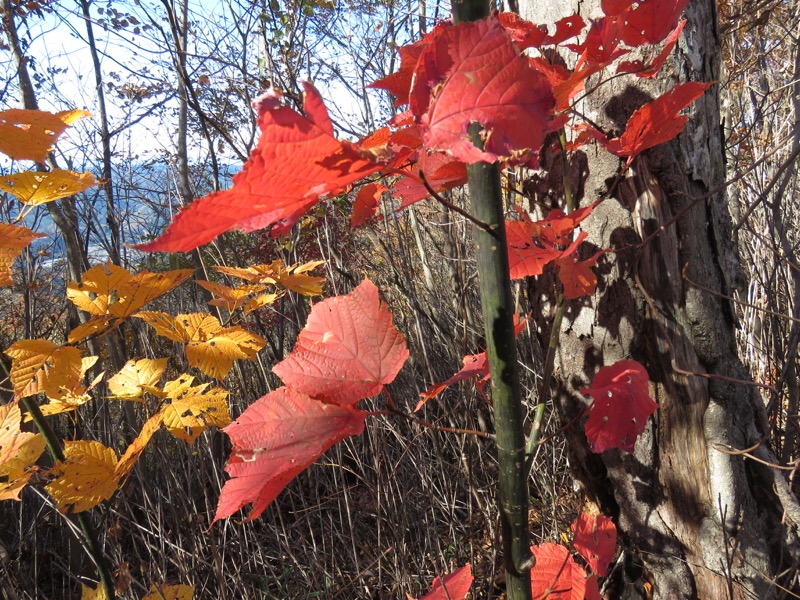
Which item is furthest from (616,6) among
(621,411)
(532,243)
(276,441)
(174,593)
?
(174,593)

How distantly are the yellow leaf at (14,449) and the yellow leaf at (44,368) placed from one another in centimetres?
4

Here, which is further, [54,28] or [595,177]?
[54,28]

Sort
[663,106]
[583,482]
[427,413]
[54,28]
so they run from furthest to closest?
[54,28] < [427,413] < [583,482] < [663,106]

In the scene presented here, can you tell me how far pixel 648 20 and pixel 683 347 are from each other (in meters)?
0.61

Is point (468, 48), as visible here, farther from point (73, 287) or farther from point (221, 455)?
point (221, 455)

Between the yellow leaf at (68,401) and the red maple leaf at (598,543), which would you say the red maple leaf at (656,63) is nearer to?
the red maple leaf at (598,543)

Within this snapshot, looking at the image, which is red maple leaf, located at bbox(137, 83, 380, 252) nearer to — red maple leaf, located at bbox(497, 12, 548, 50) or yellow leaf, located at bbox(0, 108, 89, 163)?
red maple leaf, located at bbox(497, 12, 548, 50)

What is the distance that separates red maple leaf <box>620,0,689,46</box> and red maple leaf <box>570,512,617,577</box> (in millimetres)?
856

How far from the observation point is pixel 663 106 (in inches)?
28.1

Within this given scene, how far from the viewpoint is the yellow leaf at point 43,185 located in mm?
932

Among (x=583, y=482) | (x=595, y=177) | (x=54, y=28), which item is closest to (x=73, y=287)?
(x=595, y=177)

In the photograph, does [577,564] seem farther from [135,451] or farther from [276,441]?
[135,451]

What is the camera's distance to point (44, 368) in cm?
97

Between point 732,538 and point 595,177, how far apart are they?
761 mm
